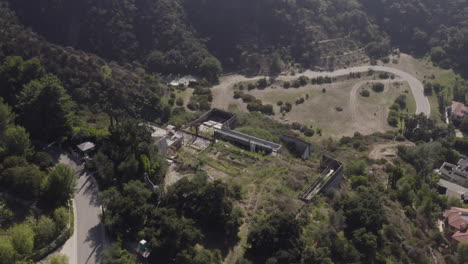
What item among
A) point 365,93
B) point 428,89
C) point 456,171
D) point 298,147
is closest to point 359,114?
point 365,93

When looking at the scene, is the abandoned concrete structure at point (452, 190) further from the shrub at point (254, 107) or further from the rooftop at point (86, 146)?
the rooftop at point (86, 146)

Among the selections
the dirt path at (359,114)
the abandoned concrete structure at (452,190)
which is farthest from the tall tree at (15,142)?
the dirt path at (359,114)

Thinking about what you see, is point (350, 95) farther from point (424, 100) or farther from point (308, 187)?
point (308, 187)

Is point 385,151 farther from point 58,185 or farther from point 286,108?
point 58,185

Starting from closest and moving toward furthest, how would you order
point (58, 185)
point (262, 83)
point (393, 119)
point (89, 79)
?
point (58, 185) → point (89, 79) → point (393, 119) → point (262, 83)

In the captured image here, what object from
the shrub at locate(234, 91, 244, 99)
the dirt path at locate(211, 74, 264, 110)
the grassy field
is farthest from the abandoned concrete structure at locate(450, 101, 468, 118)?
the shrub at locate(234, 91, 244, 99)

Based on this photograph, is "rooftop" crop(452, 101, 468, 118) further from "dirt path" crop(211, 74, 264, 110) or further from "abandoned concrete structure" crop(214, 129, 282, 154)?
"abandoned concrete structure" crop(214, 129, 282, 154)

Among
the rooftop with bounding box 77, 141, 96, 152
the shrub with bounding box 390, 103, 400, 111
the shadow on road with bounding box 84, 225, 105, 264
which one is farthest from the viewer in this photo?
the shrub with bounding box 390, 103, 400, 111
